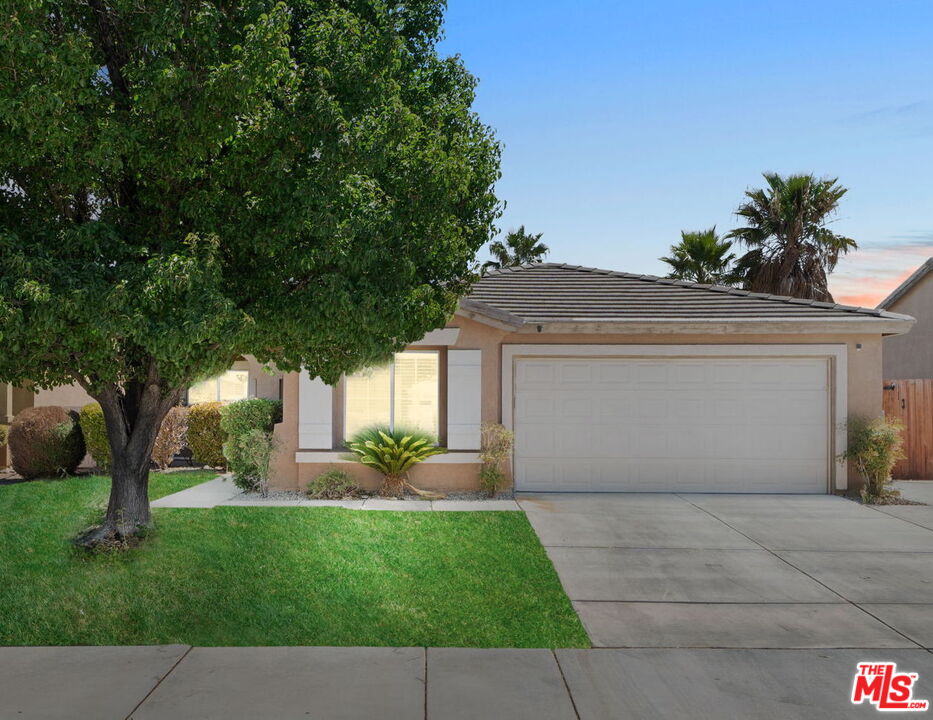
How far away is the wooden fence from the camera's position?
13211 mm

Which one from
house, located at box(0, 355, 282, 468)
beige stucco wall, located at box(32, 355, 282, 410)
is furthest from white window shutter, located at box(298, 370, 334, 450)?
beige stucco wall, located at box(32, 355, 282, 410)

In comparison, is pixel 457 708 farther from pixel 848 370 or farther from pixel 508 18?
pixel 848 370

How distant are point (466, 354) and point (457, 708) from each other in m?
7.48

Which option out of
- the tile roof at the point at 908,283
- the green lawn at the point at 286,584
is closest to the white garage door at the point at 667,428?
the green lawn at the point at 286,584

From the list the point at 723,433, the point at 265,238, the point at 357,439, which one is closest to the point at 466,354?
the point at 357,439

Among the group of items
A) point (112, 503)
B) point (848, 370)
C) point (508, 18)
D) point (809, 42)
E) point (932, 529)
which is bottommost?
point (932, 529)

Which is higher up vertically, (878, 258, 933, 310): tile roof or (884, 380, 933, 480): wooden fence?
(878, 258, 933, 310): tile roof

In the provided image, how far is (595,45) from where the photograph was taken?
35.0 ft

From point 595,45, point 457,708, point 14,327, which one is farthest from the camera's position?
point 595,45

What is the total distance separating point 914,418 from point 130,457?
13.4 meters

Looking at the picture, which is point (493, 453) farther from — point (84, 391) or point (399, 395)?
point (84, 391)

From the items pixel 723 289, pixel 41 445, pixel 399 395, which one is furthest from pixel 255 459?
pixel 723 289

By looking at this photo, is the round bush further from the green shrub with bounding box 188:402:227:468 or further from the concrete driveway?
the concrete driveway

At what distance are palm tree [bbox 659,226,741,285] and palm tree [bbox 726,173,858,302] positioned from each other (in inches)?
61.0
